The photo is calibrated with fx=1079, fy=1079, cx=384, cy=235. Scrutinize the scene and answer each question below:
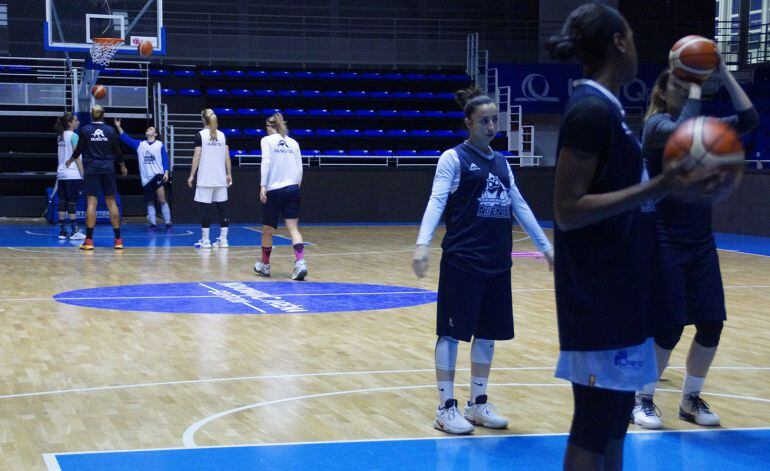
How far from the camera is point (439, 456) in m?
4.87

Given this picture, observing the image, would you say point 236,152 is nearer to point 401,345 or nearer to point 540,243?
point 401,345

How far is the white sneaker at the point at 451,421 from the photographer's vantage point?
527 centimetres

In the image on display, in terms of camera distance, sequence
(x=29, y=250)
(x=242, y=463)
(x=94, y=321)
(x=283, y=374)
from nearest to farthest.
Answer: (x=242, y=463), (x=283, y=374), (x=94, y=321), (x=29, y=250)

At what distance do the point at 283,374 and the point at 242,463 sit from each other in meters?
2.00

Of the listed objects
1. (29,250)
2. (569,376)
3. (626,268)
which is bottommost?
(29,250)

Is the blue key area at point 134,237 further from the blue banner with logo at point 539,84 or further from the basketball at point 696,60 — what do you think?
the basketball at point 696,60

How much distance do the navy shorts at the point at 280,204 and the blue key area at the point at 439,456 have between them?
22.0ft

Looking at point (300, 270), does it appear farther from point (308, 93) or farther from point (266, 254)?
point (308, 93)

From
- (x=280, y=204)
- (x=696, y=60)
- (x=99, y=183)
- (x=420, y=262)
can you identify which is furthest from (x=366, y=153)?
(x=696, y=60)

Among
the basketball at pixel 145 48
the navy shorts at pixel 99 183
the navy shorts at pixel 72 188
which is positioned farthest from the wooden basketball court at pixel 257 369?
the basketball at pixel 145 48

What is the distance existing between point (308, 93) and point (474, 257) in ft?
64.8

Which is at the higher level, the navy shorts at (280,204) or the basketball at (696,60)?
the basketball at (696,60)

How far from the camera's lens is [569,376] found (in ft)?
10.1

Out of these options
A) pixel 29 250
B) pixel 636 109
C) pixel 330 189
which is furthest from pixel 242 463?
pixel 636 109
